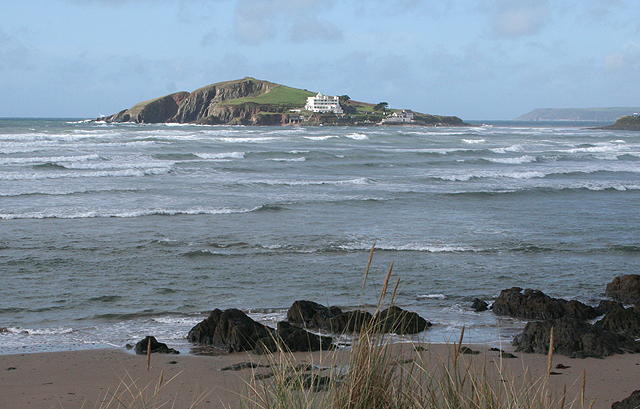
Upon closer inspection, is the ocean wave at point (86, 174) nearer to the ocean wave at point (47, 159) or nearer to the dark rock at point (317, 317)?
the ocean wave at point (47, 159)

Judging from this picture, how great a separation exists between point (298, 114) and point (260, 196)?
10598 centimetres

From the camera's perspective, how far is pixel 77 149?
38.2 meters

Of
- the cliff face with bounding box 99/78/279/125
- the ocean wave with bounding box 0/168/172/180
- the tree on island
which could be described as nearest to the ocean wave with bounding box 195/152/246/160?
the ocean wave with bounding box 0/168/172/180

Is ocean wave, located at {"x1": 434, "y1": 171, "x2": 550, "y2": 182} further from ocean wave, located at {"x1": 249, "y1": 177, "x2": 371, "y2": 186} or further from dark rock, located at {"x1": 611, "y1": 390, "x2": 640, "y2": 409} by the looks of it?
dark rock, located at {"x1": 611, "y1": 390, "x2": 640, "y2": 409}

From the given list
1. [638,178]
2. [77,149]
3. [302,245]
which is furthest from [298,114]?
[302,245]

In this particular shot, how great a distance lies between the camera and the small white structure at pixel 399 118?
126 metres

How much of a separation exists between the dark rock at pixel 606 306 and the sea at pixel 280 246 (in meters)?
0.60

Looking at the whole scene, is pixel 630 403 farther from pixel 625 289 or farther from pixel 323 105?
pixel 323 105

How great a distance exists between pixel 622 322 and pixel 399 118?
12340cm

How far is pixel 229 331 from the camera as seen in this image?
6859mm

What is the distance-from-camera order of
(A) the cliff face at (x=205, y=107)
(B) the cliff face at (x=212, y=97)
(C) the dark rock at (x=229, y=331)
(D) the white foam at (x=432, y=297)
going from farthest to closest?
(B) the cliff face at (x=212, y=97)
(A) the cliff face at (x=205, y=107)
(D) the white foam at (x=432, y=297)
(C) the dark rock at (x=229, y=331)

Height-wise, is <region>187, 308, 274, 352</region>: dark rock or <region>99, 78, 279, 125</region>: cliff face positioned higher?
<region>99, 78, 279, 125</region>: cliff face

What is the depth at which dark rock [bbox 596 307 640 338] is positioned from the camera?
7.35 m

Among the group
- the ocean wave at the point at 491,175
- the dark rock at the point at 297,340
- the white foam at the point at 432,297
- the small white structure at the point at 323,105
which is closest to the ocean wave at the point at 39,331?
the dark rock at the point at 297,340
